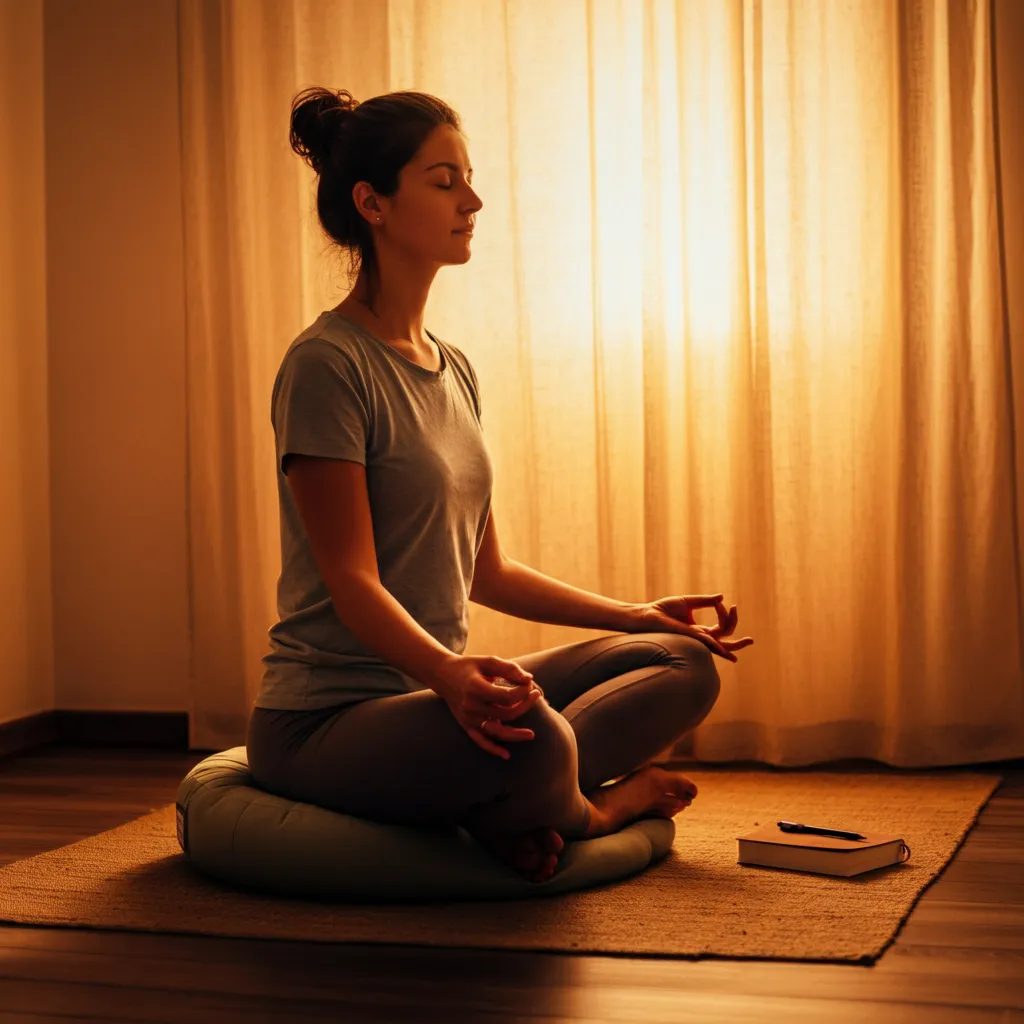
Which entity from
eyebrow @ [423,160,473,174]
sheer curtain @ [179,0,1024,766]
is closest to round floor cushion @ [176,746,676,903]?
eyebrow @ [423,160,473,174]

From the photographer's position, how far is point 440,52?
3197mm

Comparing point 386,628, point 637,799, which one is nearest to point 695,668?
point 637,799

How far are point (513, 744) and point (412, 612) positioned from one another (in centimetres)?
31

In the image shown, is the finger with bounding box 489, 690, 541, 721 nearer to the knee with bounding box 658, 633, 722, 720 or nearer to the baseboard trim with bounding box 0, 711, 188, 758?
the knee with bounding box 658, 633, 722, 720

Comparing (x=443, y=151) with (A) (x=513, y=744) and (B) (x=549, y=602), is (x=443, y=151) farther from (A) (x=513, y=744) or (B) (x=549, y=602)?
(A) (x=513, y=744)

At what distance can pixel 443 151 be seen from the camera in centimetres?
207

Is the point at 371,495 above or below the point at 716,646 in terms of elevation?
above

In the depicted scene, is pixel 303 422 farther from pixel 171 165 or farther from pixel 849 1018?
pixel 171 165

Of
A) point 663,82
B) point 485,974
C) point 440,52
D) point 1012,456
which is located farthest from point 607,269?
point 485,974

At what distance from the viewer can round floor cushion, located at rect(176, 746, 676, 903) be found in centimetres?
188

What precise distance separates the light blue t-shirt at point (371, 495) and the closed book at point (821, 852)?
0.55m

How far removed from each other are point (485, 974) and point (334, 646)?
1.79 feet

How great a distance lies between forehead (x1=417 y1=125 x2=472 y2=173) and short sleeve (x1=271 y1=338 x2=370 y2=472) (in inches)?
13.0

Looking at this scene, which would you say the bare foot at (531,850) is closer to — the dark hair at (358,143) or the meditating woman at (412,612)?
the meditating woman at (412,612)
